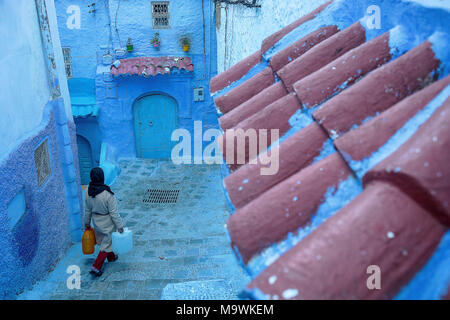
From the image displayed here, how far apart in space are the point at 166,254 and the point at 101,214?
1.57m

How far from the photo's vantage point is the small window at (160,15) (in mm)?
10688

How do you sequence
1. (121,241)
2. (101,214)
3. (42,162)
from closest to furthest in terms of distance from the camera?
(101,214), (121,241), (42,162)

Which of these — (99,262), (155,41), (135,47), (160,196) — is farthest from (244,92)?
(135,47)

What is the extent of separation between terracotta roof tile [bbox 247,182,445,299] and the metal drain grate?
26.1 feet

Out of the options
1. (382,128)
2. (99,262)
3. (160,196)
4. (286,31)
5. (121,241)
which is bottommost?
(160,196)

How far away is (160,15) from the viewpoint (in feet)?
35.5

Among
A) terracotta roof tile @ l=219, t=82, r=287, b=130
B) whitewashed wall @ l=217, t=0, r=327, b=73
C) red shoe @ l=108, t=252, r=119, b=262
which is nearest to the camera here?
terracotta roof tile @ l=219, t=82, r=287, b=130

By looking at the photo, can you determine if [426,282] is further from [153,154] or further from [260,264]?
[153,154]

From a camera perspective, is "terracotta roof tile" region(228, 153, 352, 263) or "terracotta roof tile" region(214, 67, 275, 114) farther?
"terracotta roof tile" region(214, 67, 275, 114)

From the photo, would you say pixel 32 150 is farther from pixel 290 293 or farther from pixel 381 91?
pixel 290 293

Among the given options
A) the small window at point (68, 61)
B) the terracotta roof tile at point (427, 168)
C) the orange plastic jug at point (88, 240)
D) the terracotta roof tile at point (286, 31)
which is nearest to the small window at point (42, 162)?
the orange plastic jug at point (88, 240)

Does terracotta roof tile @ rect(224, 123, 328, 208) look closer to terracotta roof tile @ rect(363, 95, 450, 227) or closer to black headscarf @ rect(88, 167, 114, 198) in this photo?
terracotta roof tile @ rect(363, 95, 450, 227)

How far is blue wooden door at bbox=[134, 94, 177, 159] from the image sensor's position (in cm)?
1153

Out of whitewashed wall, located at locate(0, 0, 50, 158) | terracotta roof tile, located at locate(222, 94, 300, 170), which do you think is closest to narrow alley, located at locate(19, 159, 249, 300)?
terracotta roof tile, located at locate(222, 94, 300, 170)
